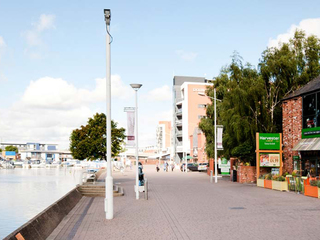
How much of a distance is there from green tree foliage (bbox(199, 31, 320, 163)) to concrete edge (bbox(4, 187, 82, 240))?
22.4 metres

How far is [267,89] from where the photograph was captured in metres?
A: 36.0

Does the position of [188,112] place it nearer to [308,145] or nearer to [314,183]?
[308,145]

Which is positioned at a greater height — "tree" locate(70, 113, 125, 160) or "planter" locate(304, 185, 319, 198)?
"tree" locate(70, 113, 125, 160)

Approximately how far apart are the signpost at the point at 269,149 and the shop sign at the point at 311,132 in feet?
6.02

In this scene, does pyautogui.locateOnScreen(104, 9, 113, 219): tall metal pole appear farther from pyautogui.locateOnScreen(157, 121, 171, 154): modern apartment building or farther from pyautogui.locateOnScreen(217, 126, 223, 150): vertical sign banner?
pyautogui.locateOnScreen(157, 121, 171, 154): modern apartment building

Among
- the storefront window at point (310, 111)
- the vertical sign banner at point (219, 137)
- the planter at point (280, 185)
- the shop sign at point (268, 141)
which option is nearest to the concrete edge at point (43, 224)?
the planter at point (280, 185)

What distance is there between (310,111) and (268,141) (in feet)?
12.3

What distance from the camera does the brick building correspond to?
92.0 feet

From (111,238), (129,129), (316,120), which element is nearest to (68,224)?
(111,238)

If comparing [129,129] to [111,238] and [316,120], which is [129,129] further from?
[316,120]

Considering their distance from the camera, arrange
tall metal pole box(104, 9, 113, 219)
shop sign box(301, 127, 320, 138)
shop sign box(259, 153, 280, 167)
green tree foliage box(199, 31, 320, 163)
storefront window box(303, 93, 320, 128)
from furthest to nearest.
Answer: green tree foliage box(199, 31, 320, 163)
shop sign box(259, 153, 280, 167)
storefront window box(303, 93, 320, 128)
shop sign box(301, 127, 320, 138)
tall metal pole box(104, 9, 113, 219)

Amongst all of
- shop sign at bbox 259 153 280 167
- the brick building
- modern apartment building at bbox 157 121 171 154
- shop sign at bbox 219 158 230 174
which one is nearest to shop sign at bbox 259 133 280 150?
shop sign at bbox 259 153 280 167

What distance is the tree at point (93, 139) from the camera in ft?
115

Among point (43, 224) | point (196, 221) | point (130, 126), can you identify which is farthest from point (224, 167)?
point (43, 224)
